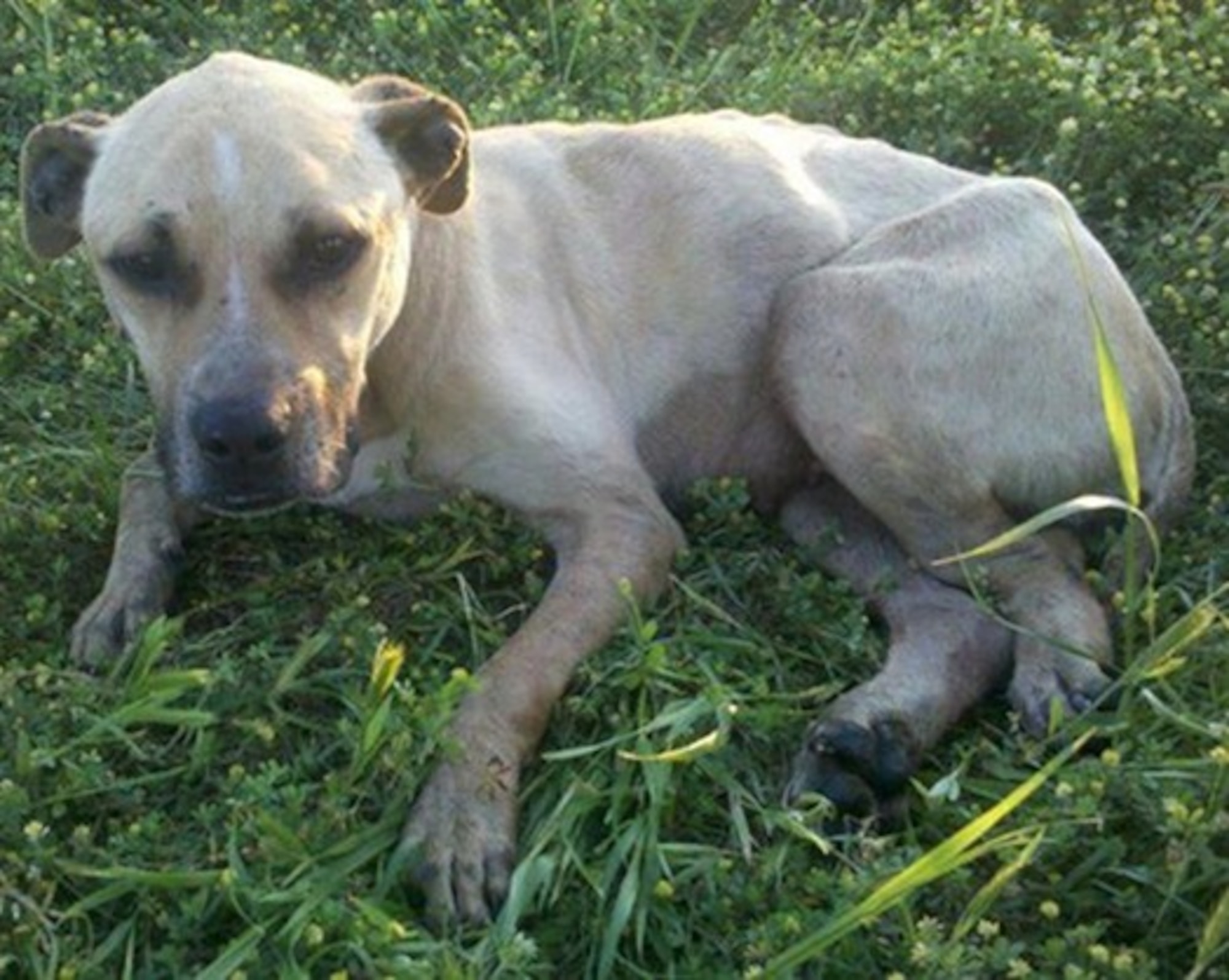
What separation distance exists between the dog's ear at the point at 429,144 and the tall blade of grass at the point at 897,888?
181cm

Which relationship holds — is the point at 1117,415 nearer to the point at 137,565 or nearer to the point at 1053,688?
the point at 1053,688

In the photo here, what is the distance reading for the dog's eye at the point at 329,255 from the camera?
346 cm

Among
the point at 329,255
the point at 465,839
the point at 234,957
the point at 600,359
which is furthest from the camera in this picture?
the point at 600,359

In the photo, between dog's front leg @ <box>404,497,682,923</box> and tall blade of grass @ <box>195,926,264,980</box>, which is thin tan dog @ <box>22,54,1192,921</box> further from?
tall blade of grass @ <box>195,926,264,980</box>

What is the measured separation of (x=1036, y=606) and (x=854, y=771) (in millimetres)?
628

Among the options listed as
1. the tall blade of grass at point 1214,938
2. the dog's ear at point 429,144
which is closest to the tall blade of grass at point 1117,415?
the tall blade of grass at point 1214,938

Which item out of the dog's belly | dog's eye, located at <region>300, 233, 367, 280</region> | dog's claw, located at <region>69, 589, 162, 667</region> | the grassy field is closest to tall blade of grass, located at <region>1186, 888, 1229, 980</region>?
the grassy field

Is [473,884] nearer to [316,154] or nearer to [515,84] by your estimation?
[316,154]

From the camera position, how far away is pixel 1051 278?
155 inches

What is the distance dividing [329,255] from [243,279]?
0.62 ft

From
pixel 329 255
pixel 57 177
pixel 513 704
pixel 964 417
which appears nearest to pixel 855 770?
pixel 513 704

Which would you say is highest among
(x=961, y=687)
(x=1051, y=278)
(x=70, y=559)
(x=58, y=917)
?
(x=1051, y=278)

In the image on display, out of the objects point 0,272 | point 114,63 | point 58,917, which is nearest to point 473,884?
point 58,917

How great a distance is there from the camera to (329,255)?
3.49 m
